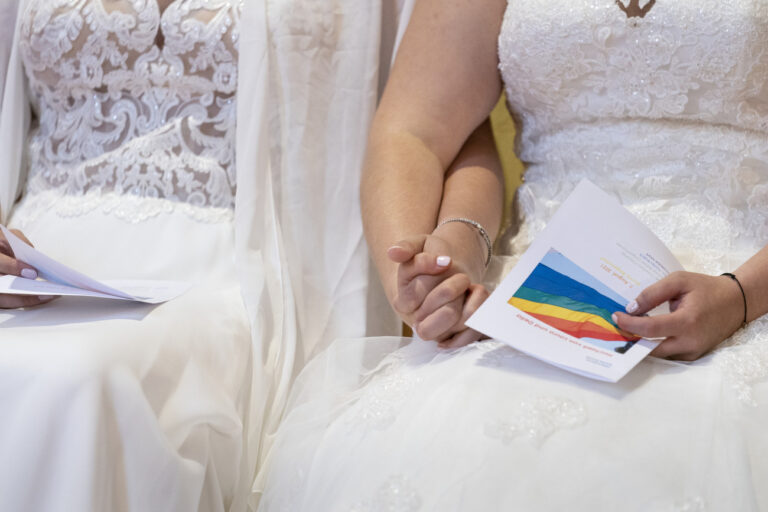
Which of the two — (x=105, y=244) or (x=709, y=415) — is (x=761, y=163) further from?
(x=105, y=244)

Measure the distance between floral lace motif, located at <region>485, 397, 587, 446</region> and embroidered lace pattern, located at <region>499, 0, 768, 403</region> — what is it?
38 centimetres

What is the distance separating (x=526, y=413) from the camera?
765mm

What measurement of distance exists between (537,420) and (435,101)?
1.95 feet

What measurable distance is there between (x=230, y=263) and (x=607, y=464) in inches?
26.8

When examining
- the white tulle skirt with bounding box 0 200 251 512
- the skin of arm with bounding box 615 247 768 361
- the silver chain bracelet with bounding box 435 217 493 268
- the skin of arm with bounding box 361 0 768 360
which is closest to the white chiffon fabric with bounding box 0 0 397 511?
the white tulle skirt with bounding box 0 200 251 512

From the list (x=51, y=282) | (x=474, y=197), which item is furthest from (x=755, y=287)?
(x=51, y=282)

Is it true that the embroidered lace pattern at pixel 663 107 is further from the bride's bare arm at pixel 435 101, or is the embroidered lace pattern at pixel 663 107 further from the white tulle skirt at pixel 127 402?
the white tulle skirt at pixel 127 402

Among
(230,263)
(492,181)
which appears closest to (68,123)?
(230,263)

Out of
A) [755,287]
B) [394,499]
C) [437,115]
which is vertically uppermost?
[437,115]

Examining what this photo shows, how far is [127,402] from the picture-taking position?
2.79 feet

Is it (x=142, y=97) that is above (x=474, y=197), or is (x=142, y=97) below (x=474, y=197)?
above

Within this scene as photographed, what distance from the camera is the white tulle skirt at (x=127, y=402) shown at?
0.81 m

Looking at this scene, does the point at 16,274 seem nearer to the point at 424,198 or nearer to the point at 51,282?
the point at 51,282

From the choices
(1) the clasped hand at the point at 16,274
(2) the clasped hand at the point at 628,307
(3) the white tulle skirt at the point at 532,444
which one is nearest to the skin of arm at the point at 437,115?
(2) the clasped hand at the point at 628,307
